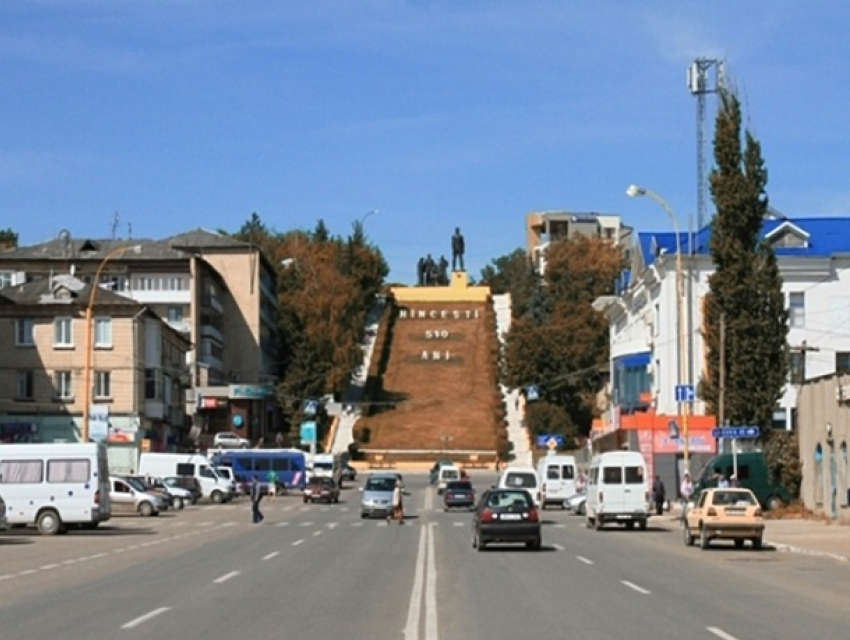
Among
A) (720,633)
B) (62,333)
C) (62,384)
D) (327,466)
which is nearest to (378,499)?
(327,466)

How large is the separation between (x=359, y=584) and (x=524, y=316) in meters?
113

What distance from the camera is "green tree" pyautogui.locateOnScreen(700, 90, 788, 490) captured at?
5438 cm

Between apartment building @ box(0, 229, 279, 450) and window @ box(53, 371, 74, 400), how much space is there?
486 inches

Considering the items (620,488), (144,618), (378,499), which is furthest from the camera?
(378,499)

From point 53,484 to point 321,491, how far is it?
30.5 metres

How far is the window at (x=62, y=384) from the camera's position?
3155 inches

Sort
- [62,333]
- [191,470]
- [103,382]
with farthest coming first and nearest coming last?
[103,382], [62,333], [191,470]

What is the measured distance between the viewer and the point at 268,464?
270 feet

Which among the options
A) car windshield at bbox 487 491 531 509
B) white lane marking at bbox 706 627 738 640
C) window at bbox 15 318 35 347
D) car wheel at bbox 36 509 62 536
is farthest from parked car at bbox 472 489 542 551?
window at bbox 15 318 35 347

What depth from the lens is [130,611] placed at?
19031mm

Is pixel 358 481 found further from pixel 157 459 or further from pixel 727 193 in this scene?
pixel 727 193

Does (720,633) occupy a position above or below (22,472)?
below

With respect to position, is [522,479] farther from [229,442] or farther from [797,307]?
[229,442]

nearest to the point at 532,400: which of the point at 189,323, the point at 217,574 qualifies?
the point at 189,323
